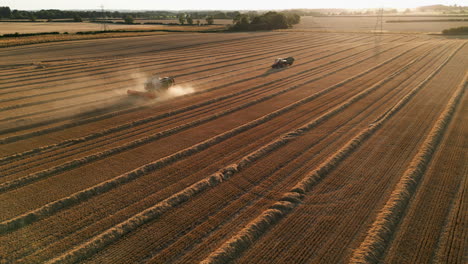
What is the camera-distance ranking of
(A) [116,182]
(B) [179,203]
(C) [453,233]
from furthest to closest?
1. (A) [116,182]
2. (B) [179,203]
3. (C) [453,233]

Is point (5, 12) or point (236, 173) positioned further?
point (5, 12)

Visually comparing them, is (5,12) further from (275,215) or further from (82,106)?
(275,215)

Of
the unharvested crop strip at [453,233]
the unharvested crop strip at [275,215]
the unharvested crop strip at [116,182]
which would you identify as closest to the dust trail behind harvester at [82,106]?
the unharvested crop strip at [116,182]

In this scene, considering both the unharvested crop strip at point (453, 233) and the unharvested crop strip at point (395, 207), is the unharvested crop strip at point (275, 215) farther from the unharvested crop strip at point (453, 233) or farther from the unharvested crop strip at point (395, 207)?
the unharvested crop strip at point (453, 233)

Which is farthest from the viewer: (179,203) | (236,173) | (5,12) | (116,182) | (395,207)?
(5,12)

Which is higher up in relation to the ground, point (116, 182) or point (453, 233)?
point (116, 182)

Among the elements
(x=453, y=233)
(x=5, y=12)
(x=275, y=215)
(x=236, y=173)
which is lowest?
(x=453, y=233)

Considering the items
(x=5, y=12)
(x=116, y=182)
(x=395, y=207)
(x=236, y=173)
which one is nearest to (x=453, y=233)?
(x=395, y=207)

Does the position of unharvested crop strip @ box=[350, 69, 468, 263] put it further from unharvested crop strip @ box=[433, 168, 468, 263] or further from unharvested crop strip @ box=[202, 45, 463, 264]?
unharvested crop strip @ box=[202, 45, 463, 264]
